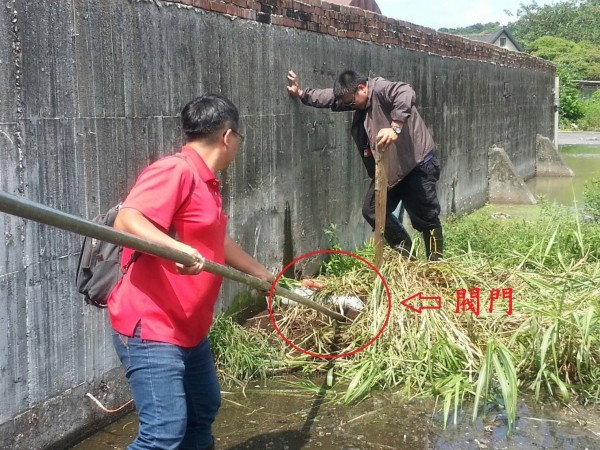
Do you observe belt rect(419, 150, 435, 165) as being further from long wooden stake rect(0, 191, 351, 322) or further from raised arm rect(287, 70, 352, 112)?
long wooden stake rect(0, 191, 351, 322)

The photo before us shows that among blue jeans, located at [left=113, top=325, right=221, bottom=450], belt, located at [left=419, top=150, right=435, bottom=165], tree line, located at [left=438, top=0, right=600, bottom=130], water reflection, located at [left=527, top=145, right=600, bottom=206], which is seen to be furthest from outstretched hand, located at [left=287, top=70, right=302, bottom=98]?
tree line, located at [left=438, top=0, right=600, bottom=130]

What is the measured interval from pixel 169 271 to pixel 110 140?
1383 mm

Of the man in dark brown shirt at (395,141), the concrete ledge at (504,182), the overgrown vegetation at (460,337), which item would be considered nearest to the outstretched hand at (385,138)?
the man in dark brown shirt at (395,141)

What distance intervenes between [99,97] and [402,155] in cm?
288

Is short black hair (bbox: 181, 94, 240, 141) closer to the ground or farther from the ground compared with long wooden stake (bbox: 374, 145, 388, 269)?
farther from the ground

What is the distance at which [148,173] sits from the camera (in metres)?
3.01

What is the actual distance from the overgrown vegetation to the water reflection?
499cm

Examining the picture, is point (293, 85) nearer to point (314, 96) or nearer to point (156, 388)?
point (314, 96)

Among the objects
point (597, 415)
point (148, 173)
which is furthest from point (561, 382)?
point (148, 173)

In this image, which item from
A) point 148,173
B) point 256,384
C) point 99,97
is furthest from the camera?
point 256,384

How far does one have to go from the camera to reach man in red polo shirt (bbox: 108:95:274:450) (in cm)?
295

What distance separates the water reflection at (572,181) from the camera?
44.3ft

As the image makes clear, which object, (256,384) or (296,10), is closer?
(256,384)

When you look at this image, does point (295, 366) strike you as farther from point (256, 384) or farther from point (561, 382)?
point (561, 382)
